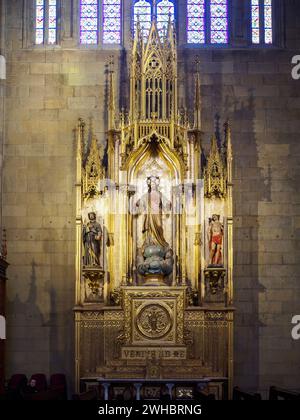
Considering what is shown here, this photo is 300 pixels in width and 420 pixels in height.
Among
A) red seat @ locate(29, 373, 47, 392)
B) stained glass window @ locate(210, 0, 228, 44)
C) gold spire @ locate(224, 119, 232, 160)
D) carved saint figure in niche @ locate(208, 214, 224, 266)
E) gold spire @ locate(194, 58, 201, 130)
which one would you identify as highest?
stained glass window @ locate(210, 0, 228, 44)

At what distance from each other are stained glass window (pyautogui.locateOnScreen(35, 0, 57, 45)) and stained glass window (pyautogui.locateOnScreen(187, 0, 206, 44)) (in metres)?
3.34

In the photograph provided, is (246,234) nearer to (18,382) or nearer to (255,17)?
(255,17)

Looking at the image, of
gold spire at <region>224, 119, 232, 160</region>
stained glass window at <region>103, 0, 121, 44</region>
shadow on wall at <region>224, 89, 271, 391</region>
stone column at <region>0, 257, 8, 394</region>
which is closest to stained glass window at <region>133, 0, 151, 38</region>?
stained glass window at <region>103, 0, 121, 44</region>

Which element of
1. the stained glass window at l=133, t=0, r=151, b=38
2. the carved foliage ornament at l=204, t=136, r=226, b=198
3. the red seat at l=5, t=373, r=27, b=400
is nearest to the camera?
the red seat at l=5, t=373, r=27, b=400

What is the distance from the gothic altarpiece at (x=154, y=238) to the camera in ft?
68.2

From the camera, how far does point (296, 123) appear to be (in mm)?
22453

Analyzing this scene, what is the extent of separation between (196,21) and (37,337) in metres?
8.69

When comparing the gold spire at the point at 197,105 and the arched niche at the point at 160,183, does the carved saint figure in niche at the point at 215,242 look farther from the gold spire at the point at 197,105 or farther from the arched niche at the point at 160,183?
the gold spire at the point at 197,105

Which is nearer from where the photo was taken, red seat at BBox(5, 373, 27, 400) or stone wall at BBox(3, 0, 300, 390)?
red seat at BBox(5, 373, 27, 400)

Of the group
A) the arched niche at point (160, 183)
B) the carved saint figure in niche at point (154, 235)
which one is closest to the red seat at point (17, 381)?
the arched niche at point (160, 183)

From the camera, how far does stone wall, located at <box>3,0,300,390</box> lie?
21.7m

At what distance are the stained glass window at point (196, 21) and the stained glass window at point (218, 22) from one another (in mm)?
224

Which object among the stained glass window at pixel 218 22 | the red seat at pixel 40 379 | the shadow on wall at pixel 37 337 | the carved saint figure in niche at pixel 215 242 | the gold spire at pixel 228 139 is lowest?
the red seat at pixel 40 379

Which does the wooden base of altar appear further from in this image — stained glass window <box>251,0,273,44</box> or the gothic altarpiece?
stained glass window <box>251,0,273,44</box>
